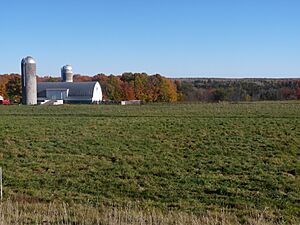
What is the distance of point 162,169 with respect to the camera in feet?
47.2

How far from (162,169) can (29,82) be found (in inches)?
2816

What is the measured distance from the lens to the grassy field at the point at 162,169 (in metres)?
11.0

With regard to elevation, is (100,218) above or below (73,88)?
below

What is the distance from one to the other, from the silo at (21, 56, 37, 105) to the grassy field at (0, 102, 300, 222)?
59225 millimetres

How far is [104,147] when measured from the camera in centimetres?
1872

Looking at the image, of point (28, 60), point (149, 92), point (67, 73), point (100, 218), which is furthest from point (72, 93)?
point (100, 218)

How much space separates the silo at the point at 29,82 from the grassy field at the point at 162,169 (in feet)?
194

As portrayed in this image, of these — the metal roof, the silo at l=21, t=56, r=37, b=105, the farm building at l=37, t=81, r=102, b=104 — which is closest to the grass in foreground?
the silo at l=21, t=56, r=37, b=105

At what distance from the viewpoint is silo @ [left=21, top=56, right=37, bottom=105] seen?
8138 cm

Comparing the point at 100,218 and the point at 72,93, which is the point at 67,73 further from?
the point at 100,218

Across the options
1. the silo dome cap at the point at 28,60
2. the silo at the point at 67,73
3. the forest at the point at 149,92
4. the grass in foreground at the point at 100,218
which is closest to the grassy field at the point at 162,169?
the grass in foreground at the point at 100,218

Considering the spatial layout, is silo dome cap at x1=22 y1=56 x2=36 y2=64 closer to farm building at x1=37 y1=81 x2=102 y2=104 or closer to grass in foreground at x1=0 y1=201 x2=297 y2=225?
farm building at x1=37 y1=81 x2=102 y2=104

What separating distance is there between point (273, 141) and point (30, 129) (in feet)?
41.3

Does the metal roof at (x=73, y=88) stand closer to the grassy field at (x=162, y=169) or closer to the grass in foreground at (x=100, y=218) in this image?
the grassy field at (x=162, y=169)
